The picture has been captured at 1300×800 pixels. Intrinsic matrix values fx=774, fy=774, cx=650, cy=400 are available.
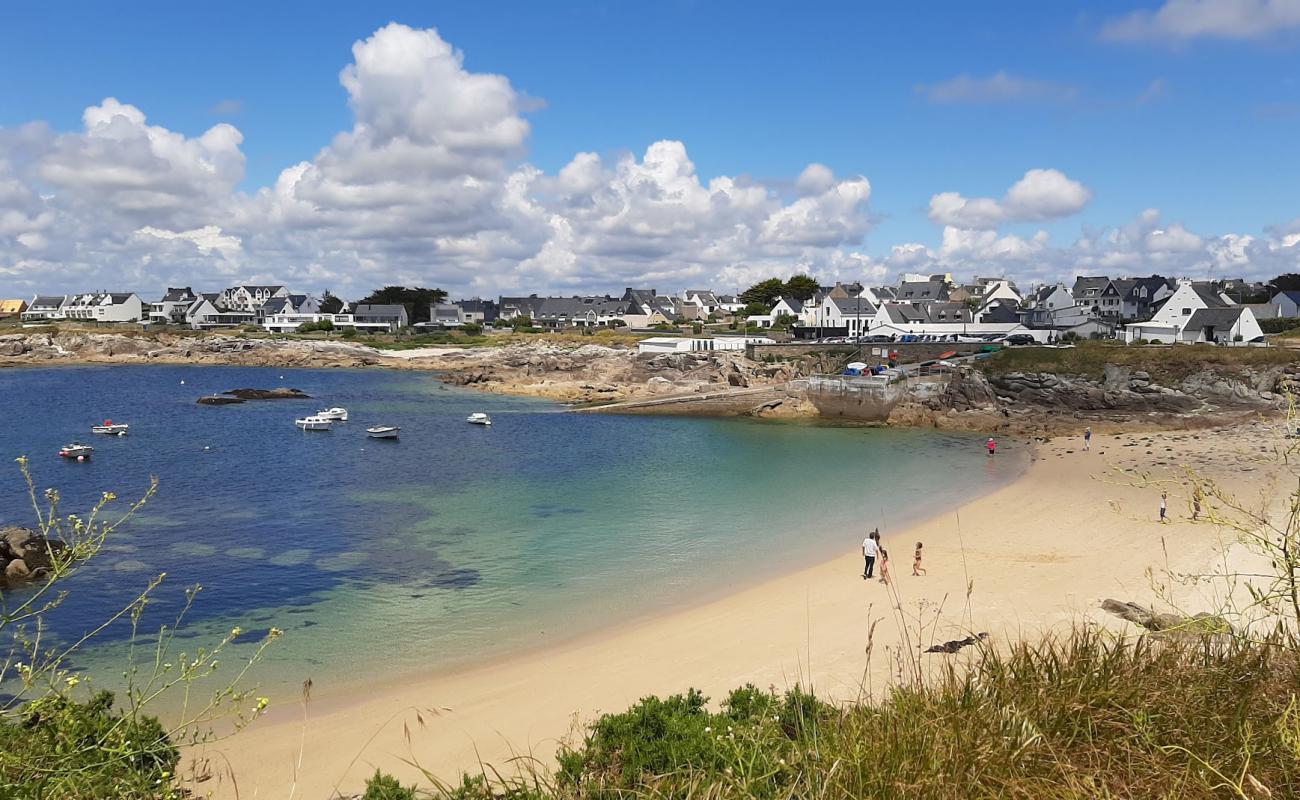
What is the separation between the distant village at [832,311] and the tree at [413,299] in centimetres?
42

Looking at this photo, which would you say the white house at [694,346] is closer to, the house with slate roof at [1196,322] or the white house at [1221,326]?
the house with slate roof at [1196,322]

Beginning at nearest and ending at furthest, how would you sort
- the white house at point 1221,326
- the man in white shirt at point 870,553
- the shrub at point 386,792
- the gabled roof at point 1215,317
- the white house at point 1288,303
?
the shrub at point 386,792 < the man in white shirt at point 870,553 < the white house at point 1221,326 < the gabled roof at point 1215,317 < the white house at point 1288,303

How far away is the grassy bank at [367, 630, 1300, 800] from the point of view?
4.68 m

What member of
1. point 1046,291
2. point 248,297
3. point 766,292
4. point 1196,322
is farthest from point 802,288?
point 248,297

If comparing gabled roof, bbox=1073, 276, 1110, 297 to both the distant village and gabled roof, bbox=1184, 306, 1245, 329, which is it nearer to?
the distant village

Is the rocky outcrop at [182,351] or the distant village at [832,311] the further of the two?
the rocky outcrop at [182,351]

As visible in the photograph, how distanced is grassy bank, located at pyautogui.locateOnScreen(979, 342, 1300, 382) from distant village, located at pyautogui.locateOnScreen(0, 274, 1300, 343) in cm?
1438

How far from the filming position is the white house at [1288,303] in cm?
9481

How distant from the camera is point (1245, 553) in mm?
24016

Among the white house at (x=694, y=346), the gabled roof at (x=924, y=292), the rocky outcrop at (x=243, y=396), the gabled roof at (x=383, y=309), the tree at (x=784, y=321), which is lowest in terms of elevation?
the rocky outcrop at (x=243, y=396)

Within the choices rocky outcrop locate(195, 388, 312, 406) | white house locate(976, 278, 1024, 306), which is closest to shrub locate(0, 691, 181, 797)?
rocky outcrop locate(195, 388, 312, 406)

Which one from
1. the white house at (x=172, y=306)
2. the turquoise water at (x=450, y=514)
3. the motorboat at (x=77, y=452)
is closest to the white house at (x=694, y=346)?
the turquoise water at (x=450, y=514)

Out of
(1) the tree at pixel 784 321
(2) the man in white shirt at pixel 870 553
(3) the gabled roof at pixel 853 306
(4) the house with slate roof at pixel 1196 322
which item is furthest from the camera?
(1) the tree at pixel 784 321

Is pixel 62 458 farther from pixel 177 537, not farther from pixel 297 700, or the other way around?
pixel 297 700
